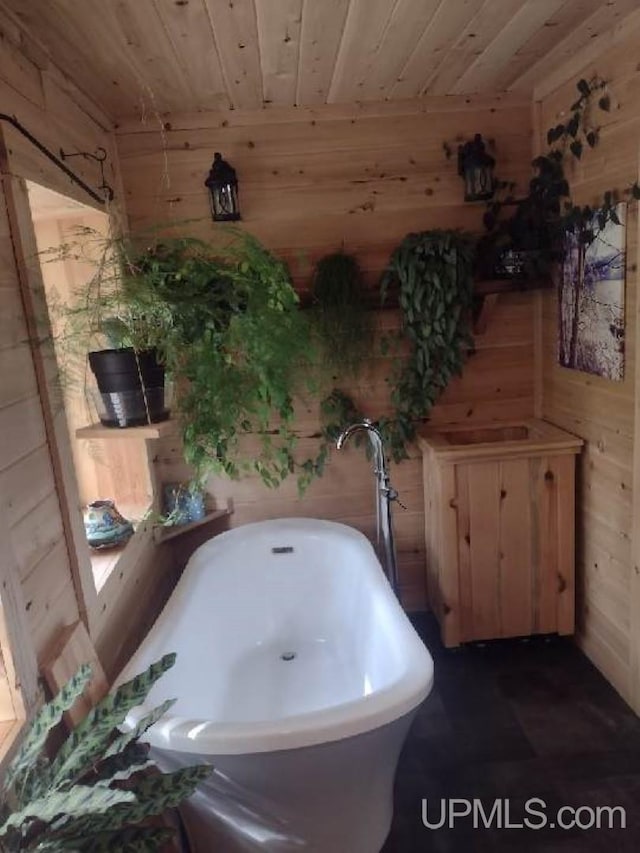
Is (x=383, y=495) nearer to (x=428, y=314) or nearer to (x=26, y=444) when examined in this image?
(x=428, y=314)

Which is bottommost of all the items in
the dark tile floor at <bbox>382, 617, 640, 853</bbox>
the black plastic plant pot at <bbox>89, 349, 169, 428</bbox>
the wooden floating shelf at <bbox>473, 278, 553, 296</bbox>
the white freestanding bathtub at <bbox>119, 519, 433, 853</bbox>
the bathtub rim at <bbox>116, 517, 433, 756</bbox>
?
the dark tile floor at <bbox>382, 617, 640, 853</bbox>

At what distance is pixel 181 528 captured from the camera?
2596 millimetres

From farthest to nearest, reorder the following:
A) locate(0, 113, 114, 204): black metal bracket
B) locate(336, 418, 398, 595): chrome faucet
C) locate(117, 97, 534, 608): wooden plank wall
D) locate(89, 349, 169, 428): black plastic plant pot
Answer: locate(117, 97, 534, 608): wooden plank wall → locate(336, 418, 398, 595): chrome faucet → locate(89, 349, 169, 428): black plastic plant pot → locate(0, 113, 114, 204): black metal bracket

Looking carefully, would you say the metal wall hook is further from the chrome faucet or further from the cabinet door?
the cabinet door

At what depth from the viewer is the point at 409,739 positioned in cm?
200

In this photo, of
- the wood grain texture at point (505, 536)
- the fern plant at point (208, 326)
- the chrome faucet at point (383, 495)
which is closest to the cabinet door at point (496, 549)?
the wood grain texture at point (505, 536)

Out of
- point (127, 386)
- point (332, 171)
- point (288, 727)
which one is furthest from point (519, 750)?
point (332, 171)

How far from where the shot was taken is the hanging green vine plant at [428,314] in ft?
7.54

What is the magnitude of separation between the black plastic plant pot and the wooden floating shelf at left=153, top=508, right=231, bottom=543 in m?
0.83

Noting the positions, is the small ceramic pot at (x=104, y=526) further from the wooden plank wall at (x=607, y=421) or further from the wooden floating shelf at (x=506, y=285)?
the wooden plank wall at (x=607, y=421)

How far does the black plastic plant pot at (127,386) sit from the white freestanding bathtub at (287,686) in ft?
2.08

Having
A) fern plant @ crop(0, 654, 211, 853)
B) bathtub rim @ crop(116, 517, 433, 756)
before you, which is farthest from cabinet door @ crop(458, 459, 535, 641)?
fern plant @ crop(0, 654, 211, 853)

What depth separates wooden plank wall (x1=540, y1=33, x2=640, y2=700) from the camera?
6.15ft

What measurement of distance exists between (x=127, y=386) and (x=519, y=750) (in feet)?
5.68
